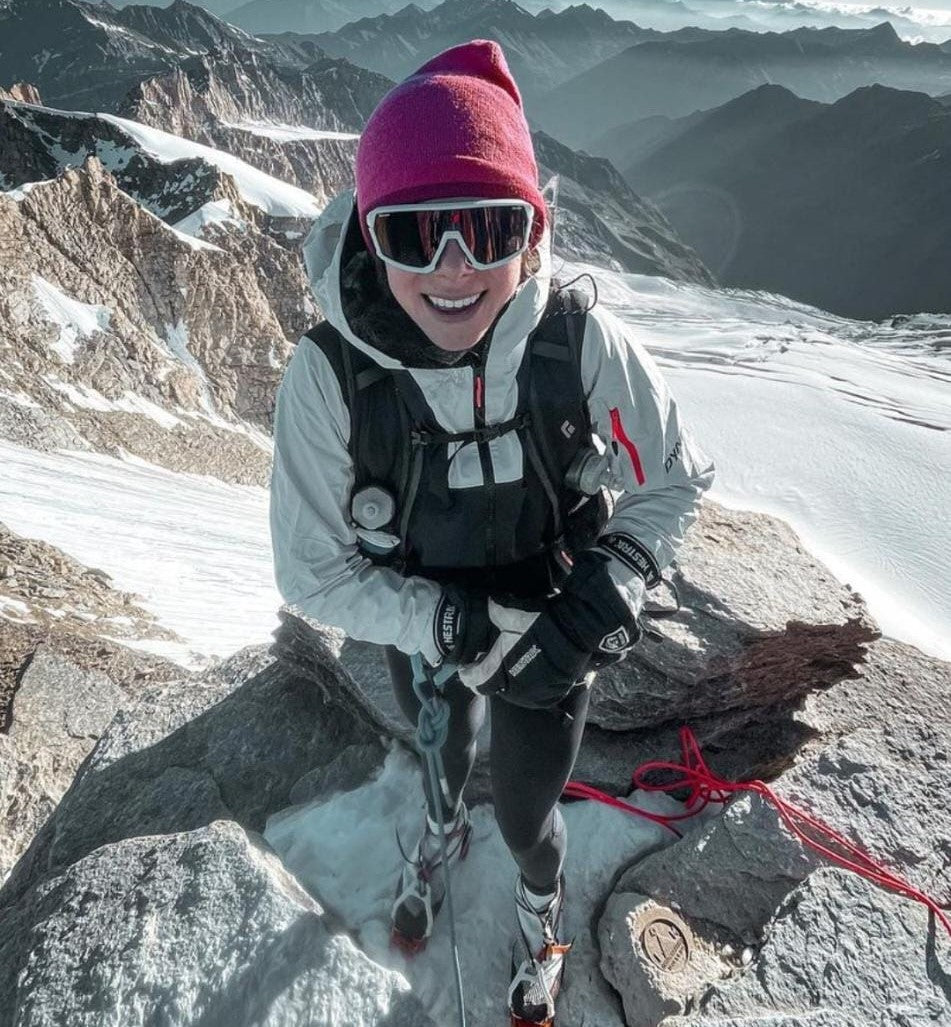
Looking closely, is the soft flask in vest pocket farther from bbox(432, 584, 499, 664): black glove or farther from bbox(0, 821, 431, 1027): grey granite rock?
bbox(0, 821, 431, 1027): grey granite rock

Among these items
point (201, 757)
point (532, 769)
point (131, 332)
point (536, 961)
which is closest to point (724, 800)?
point (536, 961)

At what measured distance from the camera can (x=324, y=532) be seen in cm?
243

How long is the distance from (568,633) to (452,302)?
47.8 inches

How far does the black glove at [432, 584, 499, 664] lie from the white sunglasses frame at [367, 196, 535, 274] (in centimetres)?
115

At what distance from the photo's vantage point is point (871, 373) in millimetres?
40812

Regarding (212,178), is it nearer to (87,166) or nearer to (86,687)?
(87,166)

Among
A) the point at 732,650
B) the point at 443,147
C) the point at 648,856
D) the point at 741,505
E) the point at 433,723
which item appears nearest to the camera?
the point at 443,147

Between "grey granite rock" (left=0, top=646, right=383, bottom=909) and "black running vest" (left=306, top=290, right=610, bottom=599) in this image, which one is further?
"grey granite rock" (left=0, top=646, right=383, bottom=909)

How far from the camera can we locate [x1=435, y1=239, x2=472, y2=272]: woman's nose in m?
2.11

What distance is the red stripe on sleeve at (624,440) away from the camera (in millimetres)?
2531

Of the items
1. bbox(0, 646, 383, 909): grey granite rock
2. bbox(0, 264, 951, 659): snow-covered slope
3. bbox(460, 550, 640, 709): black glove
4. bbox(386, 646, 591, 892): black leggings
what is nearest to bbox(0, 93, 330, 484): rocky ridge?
bbox(0, 264, 951, 659): snow-covered slope

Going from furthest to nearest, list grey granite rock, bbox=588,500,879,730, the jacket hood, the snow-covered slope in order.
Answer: the snow-covered slope < grey granite rock, bbox=588,500,879,730 < the jacket hood

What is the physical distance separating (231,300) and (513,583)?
5346 cm

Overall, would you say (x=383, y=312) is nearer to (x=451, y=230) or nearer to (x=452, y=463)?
(x=451, y=230)
